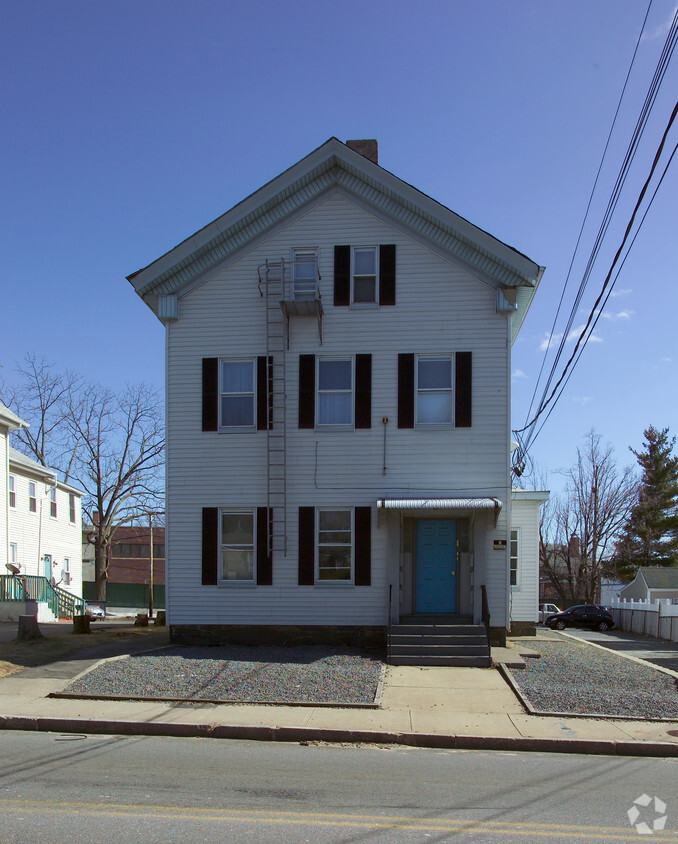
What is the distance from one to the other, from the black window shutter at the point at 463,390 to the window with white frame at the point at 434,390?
16 cm

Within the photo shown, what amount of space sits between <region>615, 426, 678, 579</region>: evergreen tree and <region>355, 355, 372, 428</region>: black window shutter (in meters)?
44.2

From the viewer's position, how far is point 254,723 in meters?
9.72

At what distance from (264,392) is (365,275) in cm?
345

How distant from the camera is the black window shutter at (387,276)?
16.9 m

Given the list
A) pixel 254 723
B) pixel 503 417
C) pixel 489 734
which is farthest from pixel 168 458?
pixel 489 734

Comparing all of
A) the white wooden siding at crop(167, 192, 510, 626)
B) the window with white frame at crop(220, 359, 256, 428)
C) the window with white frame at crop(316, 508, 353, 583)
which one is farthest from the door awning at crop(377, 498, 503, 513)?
the window with white frame at crop(220, 359, 256, 428)

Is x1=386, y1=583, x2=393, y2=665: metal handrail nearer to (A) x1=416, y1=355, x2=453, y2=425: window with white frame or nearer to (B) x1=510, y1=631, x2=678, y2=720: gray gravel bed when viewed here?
(B) x1=510, y1=631, x2=678, y2=720: gray gravel bed

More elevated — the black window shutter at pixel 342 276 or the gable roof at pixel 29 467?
the black window shutter at pixel 342 276

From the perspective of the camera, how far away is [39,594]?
94.5 ft

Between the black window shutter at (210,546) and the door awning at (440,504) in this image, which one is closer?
the door awning at (440,504)

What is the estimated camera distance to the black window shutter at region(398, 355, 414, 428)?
16531 millimetres

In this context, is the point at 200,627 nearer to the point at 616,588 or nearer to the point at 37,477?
the point at 37,477

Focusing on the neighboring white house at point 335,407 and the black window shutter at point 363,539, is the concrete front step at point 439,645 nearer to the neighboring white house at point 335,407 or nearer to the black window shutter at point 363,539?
the neighboring white house at point 335,407

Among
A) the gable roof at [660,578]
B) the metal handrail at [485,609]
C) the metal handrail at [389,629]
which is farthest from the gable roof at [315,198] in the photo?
the gable roof at [660,578]
